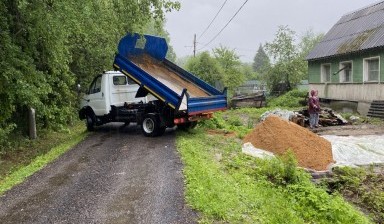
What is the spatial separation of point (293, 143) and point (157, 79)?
4.61m

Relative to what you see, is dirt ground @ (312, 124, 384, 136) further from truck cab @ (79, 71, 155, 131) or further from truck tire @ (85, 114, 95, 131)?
truck tire @ (85, 114, 95, 131)

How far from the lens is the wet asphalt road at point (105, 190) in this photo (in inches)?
239

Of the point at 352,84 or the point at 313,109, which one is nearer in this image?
the point at 313,109

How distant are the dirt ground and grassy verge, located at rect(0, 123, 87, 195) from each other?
9.81 meters

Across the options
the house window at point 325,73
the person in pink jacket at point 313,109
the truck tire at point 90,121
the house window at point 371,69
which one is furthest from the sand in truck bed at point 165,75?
the house window at point 325,73

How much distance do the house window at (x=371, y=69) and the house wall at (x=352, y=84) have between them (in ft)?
0.75

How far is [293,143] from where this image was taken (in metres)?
11.3

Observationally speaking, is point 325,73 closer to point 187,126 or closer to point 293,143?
point 187,126

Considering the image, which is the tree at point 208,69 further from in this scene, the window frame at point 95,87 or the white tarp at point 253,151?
the white tarp at point 253,151

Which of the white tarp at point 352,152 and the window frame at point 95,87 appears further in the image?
the window frame at point 95,87

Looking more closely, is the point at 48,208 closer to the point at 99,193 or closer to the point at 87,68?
the point at 99,193

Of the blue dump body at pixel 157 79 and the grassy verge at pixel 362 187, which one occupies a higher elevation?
the blue dump body at pixel 157 79

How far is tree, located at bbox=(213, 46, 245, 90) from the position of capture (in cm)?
3619

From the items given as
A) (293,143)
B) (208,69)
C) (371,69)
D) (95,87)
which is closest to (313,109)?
(293,143)
